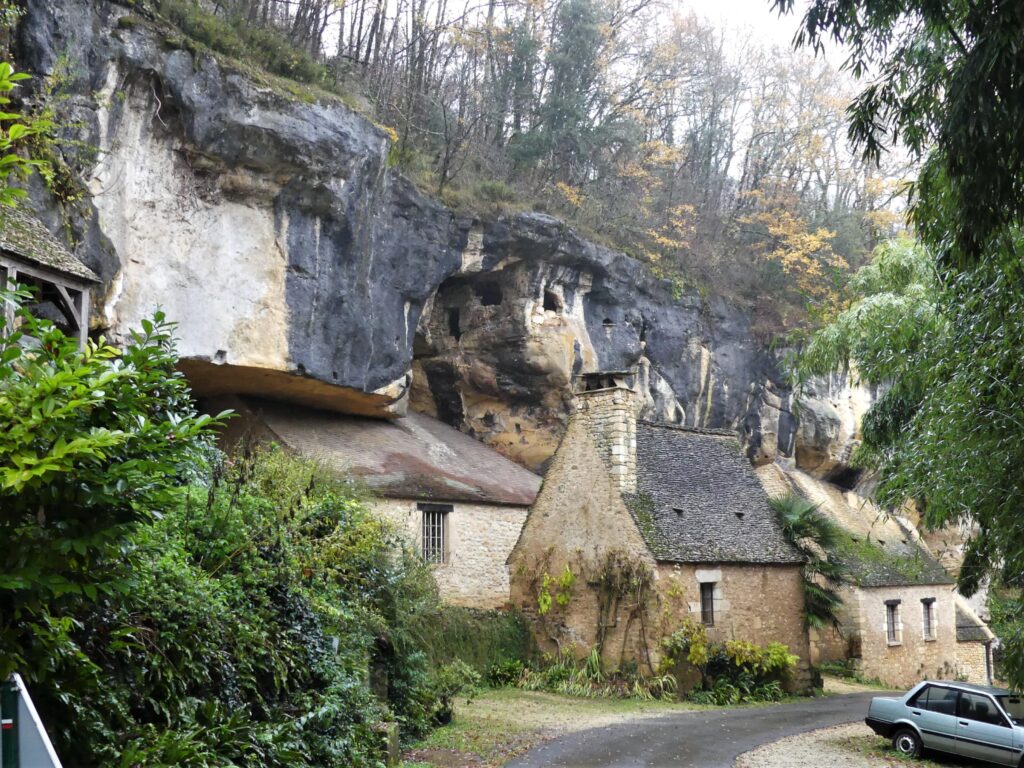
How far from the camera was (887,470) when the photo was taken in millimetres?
13234

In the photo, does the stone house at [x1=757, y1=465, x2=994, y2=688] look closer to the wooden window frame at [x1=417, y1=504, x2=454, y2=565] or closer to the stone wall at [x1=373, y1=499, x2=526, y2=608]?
the stone wall at [x1=373, y1=499, x2=526, y2=608]

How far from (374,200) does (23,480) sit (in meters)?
18.6

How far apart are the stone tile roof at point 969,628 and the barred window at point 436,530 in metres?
15.3

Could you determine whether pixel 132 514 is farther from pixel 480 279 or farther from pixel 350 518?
pixel 480 279

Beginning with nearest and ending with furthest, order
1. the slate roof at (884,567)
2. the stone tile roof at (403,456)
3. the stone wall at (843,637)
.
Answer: the stone tile roof at (403,456)
the stone wall at (843,637)
the slate roof at (884,567)

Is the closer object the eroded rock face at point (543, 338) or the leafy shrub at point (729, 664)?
the leafy shrub at point (729, 664)

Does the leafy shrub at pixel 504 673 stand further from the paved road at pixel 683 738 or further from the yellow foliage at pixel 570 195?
the yellow foliage at pixel 570 195

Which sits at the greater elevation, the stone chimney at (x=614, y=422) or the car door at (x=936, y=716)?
the stone chimney at (x=614, y=422)

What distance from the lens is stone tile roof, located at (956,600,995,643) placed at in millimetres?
27906

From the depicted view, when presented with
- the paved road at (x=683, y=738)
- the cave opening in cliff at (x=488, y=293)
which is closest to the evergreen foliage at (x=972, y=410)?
the paved road at (x=683, y=738)

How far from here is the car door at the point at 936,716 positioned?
13.2m

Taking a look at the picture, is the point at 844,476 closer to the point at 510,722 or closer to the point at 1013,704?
the point at 1013,704

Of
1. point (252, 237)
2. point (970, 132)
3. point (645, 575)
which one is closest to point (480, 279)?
point (252, 237)

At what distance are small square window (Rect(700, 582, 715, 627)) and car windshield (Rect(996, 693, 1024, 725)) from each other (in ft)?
25.5
